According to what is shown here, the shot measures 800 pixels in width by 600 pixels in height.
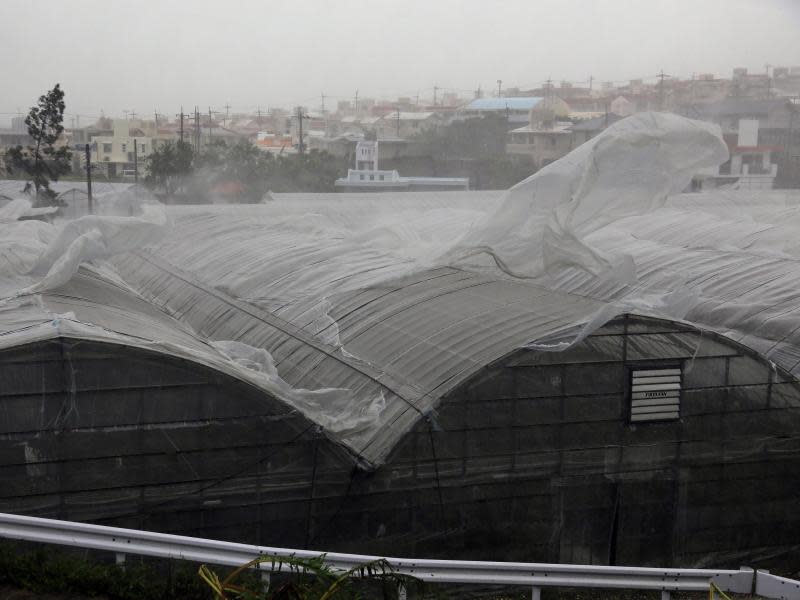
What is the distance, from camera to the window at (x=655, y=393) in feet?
20.0

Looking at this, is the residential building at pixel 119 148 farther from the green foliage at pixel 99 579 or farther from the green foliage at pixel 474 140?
the green foliage at pixel 99 579

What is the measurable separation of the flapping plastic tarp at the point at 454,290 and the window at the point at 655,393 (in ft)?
1.31

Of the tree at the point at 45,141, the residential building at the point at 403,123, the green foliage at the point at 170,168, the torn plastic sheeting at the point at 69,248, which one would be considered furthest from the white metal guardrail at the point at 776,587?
the residential building at the point at 403,123

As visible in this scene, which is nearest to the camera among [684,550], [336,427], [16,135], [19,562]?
[19,562]

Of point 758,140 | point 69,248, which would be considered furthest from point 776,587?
point 758,140

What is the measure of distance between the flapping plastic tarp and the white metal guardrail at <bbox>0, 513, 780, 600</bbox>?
215 centimetres

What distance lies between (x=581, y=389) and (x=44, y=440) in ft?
10.2

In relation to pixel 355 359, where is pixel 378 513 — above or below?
below

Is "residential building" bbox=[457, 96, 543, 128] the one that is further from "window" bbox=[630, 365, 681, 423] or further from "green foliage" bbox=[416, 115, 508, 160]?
"window" bbox=[630, 365, 681, 423]

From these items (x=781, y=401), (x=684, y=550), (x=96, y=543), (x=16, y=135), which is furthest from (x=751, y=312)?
(x=16, y=135)

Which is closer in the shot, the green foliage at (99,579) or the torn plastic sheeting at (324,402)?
the green foliage at (99,579)

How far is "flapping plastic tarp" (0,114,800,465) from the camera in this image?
6.11m

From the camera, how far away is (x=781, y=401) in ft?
21.1

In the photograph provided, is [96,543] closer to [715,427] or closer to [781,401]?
[715,427]
